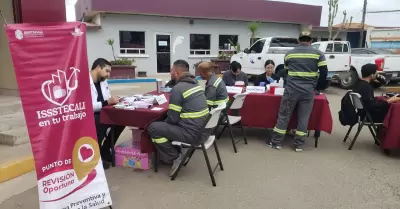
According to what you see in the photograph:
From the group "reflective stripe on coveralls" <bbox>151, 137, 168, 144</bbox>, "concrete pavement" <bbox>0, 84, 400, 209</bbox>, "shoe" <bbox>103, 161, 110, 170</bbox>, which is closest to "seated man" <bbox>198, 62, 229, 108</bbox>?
"concrete pavement" <bbox>0, 84, 400, 209</bbox>

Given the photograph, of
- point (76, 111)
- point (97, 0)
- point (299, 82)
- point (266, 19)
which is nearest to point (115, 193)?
point (76, 111)

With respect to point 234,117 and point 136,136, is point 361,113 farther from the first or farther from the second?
point 136,136

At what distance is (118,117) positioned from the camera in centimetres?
382

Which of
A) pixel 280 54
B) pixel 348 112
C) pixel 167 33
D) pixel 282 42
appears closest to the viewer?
pixel 348 112

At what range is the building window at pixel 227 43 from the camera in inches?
656

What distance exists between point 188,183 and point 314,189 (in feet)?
4.77

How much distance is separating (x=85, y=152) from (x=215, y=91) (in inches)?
93.2

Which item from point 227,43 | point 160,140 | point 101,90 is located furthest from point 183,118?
point 227,43

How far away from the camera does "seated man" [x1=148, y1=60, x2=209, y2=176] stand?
3.55 meters

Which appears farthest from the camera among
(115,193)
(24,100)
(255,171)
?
(255,171)

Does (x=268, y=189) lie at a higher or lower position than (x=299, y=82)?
lower

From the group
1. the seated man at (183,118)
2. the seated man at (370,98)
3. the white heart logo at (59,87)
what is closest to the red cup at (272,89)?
the seated man at (370,98)

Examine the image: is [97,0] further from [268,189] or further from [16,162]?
[268,189]

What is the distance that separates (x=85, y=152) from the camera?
265 centimetres
